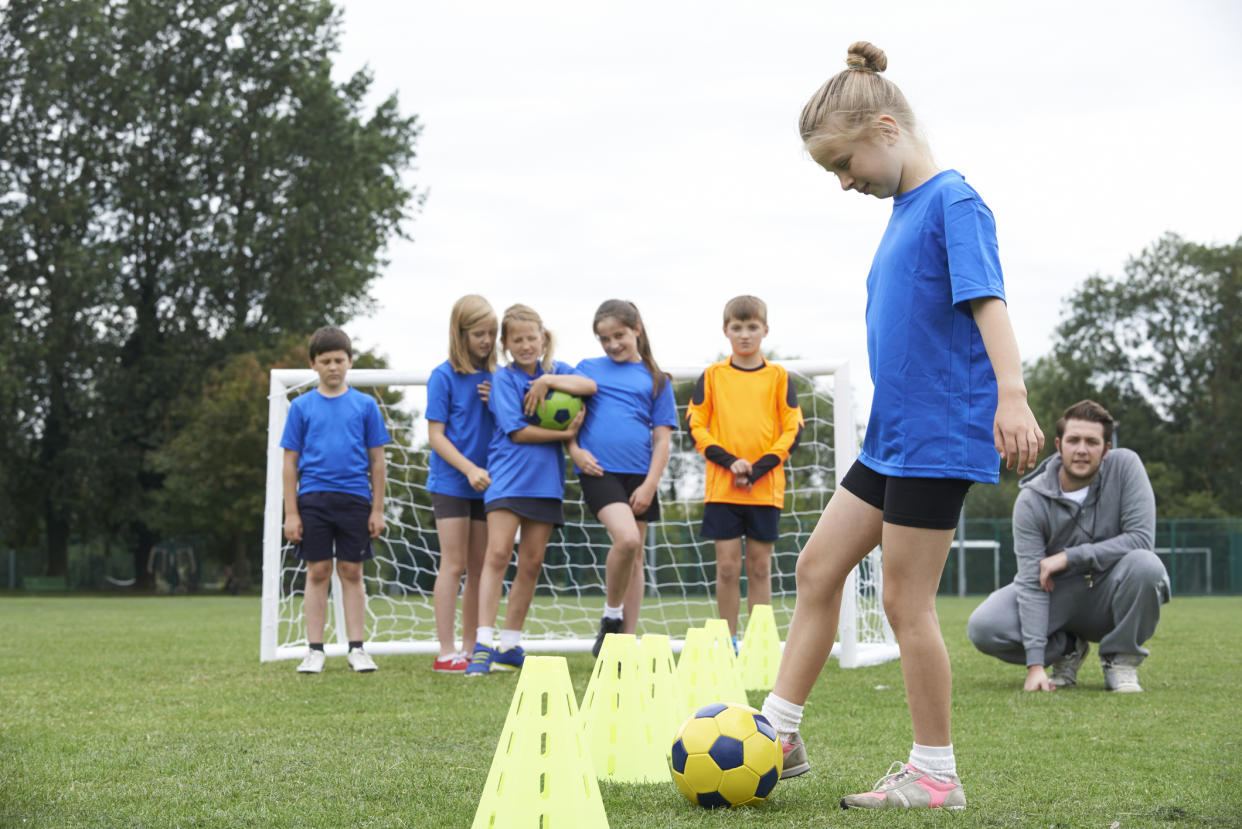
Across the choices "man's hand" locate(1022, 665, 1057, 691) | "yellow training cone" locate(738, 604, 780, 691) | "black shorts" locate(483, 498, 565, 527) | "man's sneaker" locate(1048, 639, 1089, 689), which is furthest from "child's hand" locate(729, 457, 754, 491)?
"man's sneaker" locate(1048, 639, 1089, 689)

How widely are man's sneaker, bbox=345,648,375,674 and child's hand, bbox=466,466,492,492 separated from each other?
116 centimetres

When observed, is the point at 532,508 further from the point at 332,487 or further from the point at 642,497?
the point at 332,487

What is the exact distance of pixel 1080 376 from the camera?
146ft

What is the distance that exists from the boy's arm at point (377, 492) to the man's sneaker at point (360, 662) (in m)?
0.62

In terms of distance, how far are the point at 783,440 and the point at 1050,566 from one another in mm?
1467

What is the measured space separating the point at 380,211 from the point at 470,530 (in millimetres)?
23131

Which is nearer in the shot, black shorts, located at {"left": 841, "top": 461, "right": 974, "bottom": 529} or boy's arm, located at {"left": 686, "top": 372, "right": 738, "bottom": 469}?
black shorts, located at {"left": 841, "top": 461, "right": 974, "bottom": 529}

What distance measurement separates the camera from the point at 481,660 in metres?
5.95

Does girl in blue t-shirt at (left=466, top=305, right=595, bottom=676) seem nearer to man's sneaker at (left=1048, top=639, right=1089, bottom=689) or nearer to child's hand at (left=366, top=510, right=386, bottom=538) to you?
child's hand at (left=366, top=510, right=386, bottom=538)

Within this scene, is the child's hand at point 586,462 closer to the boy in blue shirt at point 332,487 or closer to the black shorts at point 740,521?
the black shorts at point 740,521

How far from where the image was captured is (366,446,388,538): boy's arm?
626 cm

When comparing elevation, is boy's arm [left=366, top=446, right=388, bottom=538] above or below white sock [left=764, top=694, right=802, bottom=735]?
above

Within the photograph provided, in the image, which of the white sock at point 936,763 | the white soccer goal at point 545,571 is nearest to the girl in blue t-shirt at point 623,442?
the white soccer goal at point 545,571

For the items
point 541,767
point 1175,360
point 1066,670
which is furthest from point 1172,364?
point 541,767
